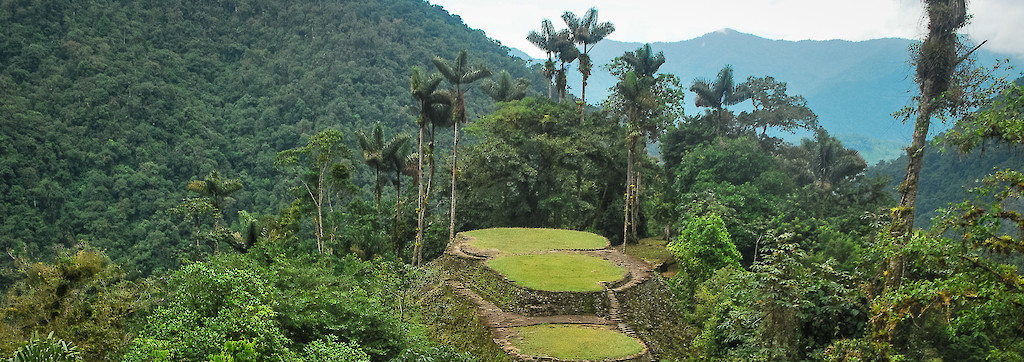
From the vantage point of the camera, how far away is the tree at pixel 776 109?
3147cm

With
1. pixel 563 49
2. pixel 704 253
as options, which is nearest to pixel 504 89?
pixel 563 49

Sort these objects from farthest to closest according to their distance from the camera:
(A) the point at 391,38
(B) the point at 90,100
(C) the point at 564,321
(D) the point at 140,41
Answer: (A) the point at 391,38 < (D) the point at 140,41 < (B) the point at 90,100 < (C) the point at 564,321

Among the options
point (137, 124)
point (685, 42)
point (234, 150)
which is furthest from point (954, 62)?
point (685, 42)

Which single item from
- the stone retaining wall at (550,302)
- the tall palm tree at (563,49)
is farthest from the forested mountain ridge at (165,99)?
the stone retaining wall at (550,302)

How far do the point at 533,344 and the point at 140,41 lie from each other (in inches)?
1761

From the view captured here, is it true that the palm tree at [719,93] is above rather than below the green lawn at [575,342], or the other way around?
above

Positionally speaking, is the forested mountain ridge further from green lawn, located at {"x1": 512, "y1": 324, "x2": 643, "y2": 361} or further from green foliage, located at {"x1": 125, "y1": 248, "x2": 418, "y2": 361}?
green lawn, located at {"x1": 512, "y1": 324, "x2": 643, "y2": 361}

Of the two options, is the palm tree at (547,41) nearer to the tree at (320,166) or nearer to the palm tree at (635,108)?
the palm tree at (635,108)

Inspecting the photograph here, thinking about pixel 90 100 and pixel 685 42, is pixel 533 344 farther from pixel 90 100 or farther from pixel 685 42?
pixel 685 42

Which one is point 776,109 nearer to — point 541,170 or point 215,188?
point 541,170

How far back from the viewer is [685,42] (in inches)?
7037

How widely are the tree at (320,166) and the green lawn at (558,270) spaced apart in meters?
9.39

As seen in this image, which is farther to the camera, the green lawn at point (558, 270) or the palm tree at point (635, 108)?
the palm tree at point (635, 108)

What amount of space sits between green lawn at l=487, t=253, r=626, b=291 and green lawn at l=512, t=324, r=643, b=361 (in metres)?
1.31
